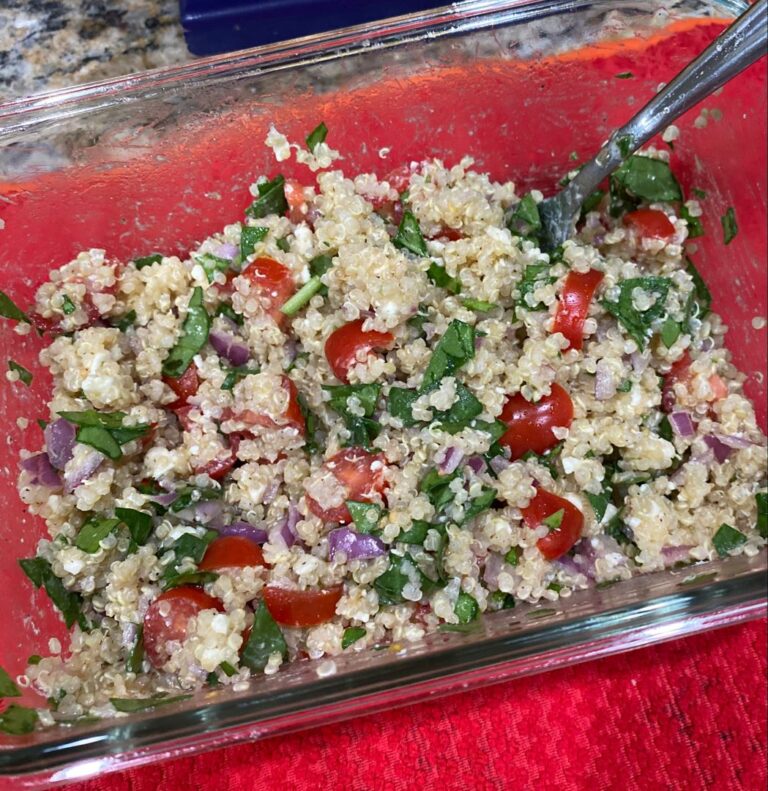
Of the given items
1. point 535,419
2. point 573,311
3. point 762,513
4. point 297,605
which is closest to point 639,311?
point 573,311

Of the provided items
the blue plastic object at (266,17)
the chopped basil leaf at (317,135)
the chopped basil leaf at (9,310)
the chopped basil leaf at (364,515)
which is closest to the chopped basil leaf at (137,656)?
the chopped basil leaf at (364,515)

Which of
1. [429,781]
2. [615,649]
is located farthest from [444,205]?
[429,781]

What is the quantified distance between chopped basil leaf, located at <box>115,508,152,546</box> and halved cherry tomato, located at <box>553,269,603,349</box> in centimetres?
74

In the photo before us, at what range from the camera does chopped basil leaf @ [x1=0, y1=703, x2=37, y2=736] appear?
41.5 inches

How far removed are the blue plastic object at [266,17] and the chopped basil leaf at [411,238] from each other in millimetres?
548

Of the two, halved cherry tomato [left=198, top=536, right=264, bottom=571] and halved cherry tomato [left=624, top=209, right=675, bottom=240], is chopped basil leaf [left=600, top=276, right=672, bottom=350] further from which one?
halved cherry tomato [left=198, top=536, right=264, bottom=571]

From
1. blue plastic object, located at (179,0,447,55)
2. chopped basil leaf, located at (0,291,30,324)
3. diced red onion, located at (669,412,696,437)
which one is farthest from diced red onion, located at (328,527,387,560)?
blue plastic object, located at (179,0,447,55)

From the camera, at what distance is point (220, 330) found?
1.35 m

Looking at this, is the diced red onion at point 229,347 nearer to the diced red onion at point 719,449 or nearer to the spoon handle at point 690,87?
the spoon handle at point 690,87

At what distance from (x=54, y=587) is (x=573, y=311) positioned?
0.95 metres

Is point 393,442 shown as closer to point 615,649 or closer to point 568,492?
point 568,492

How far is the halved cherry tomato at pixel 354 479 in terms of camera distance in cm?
122

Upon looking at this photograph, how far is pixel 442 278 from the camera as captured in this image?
1.34m

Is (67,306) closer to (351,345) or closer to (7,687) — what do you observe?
(351,345)
